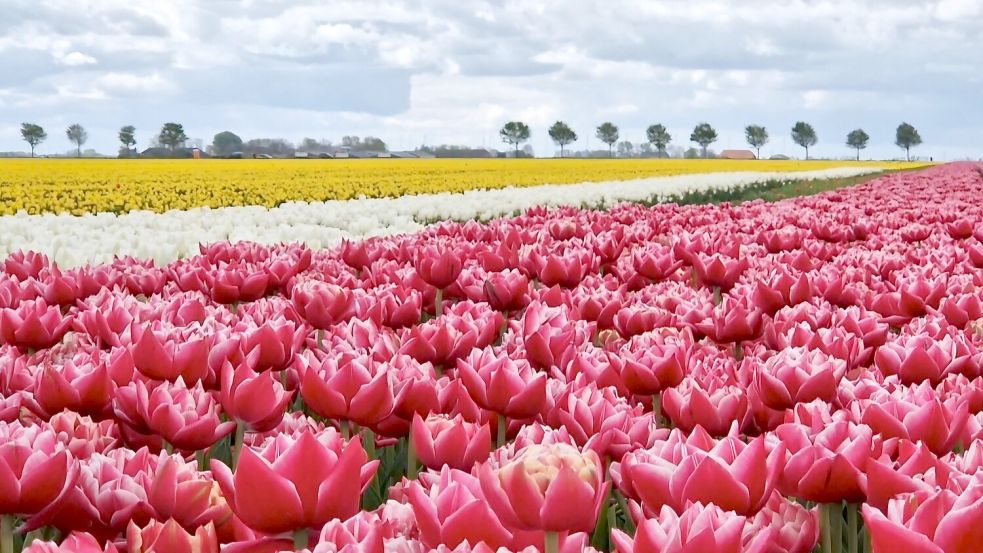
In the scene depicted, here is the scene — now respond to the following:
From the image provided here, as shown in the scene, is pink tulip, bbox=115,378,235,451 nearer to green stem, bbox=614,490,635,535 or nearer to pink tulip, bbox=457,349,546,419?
pink tulip, bbox=457,349,546,419

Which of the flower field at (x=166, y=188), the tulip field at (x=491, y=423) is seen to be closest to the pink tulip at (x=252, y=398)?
the tulip field at (x=491, y=423)

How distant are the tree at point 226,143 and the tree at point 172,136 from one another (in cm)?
920

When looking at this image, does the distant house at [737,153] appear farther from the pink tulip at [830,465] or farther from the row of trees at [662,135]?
the pink tulip at [830,465]

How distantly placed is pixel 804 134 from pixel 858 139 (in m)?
7.97

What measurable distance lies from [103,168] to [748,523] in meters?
37.4

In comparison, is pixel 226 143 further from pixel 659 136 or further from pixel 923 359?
pixel 923 359

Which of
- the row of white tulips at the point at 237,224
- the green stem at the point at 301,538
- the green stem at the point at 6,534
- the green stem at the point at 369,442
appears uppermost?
the green stem at the point at 301,538

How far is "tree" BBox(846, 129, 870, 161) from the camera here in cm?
12625

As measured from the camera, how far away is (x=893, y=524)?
117 centimetres

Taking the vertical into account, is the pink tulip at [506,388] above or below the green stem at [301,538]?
above

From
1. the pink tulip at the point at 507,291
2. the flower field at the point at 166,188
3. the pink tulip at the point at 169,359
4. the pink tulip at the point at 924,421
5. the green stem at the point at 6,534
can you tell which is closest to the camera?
the green stem at the point at 6,534

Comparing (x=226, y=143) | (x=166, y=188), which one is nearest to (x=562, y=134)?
(x=226, y=143)

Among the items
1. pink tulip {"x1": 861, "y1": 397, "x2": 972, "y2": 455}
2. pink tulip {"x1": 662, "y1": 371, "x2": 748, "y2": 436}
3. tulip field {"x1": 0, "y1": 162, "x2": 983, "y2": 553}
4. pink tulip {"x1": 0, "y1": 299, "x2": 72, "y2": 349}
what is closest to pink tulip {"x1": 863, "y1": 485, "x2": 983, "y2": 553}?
tulip field {"x1": 0, "y1": 162, "x2": 983, "y2": 553}

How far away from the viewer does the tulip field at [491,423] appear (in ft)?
4.33
